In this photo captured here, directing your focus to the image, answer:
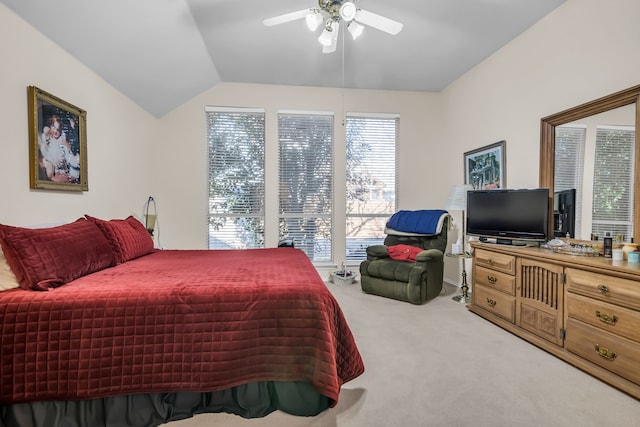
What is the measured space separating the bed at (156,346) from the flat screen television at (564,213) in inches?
90.4

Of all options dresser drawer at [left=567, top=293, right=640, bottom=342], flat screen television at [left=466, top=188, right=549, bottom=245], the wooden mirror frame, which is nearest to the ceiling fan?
the wooden mirror frame

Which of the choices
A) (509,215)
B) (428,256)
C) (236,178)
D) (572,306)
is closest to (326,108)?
(236,178)

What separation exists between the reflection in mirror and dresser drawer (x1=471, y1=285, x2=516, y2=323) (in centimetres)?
75

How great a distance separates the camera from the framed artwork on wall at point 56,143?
2178mm

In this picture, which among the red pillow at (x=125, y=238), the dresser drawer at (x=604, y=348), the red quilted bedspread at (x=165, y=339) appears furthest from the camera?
the red pillow at (x=125, y=238)

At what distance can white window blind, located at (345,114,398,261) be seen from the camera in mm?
4702

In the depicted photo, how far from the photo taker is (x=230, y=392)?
163 centimetres

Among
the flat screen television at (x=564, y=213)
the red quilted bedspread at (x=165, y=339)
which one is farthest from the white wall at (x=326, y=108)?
the red quilted bedspread at (x=165, y=339)

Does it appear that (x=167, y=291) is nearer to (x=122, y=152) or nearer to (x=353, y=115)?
(x=122, y=152)

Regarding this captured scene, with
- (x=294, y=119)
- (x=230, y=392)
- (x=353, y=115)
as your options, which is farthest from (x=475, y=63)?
(x=230, y=392)

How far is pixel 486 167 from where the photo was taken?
12.2 feet

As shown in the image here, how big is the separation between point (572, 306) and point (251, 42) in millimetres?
3812

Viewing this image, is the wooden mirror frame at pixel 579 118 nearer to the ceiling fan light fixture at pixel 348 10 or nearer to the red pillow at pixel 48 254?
the ceiling fan light fixture at pixel 348 10

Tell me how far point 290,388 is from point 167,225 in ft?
11.2
